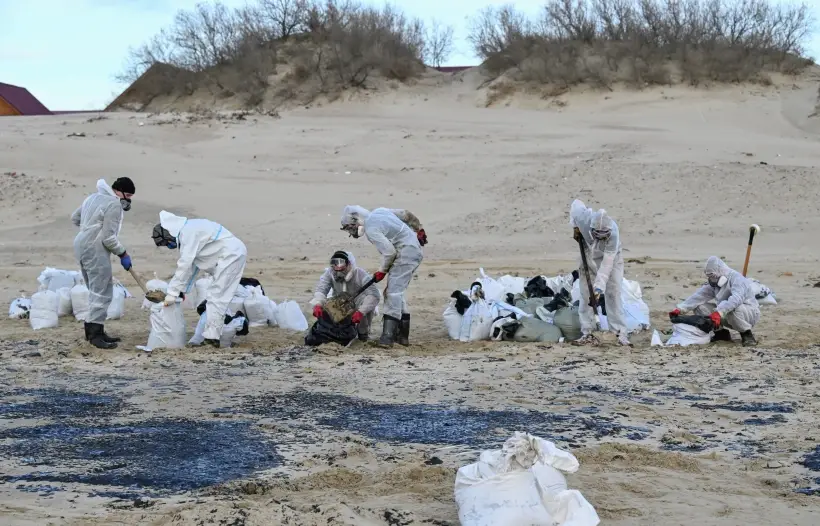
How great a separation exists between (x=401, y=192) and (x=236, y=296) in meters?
9.25

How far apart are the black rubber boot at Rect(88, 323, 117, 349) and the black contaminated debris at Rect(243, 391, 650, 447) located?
8.92 ft

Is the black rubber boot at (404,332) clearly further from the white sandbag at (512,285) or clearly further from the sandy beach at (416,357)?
the white sandbag at (512,285)

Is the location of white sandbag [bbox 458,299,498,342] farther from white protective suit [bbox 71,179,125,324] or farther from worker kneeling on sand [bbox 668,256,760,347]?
white protective suit [bbox 71,179,125,324]

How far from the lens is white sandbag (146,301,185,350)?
30.3 feet

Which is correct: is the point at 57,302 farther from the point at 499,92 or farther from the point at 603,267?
the point at 499,92

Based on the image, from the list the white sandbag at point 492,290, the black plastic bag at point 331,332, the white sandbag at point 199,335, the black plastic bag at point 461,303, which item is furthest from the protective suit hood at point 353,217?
A: the white sandbag at point 492,290

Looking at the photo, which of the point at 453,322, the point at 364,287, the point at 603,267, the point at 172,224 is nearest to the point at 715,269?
the point at 603,267

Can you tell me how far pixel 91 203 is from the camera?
9539mm

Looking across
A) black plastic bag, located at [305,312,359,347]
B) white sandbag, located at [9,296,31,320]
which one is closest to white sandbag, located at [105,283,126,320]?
white sandbag, located at [9,296,31,320]

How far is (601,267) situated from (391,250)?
1850mm

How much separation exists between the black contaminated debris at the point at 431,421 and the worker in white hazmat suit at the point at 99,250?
9.43ft

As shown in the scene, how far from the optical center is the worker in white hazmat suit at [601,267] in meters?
9.15

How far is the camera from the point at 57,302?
35.7ft

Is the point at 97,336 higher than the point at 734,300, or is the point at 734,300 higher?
the point at 734,300
